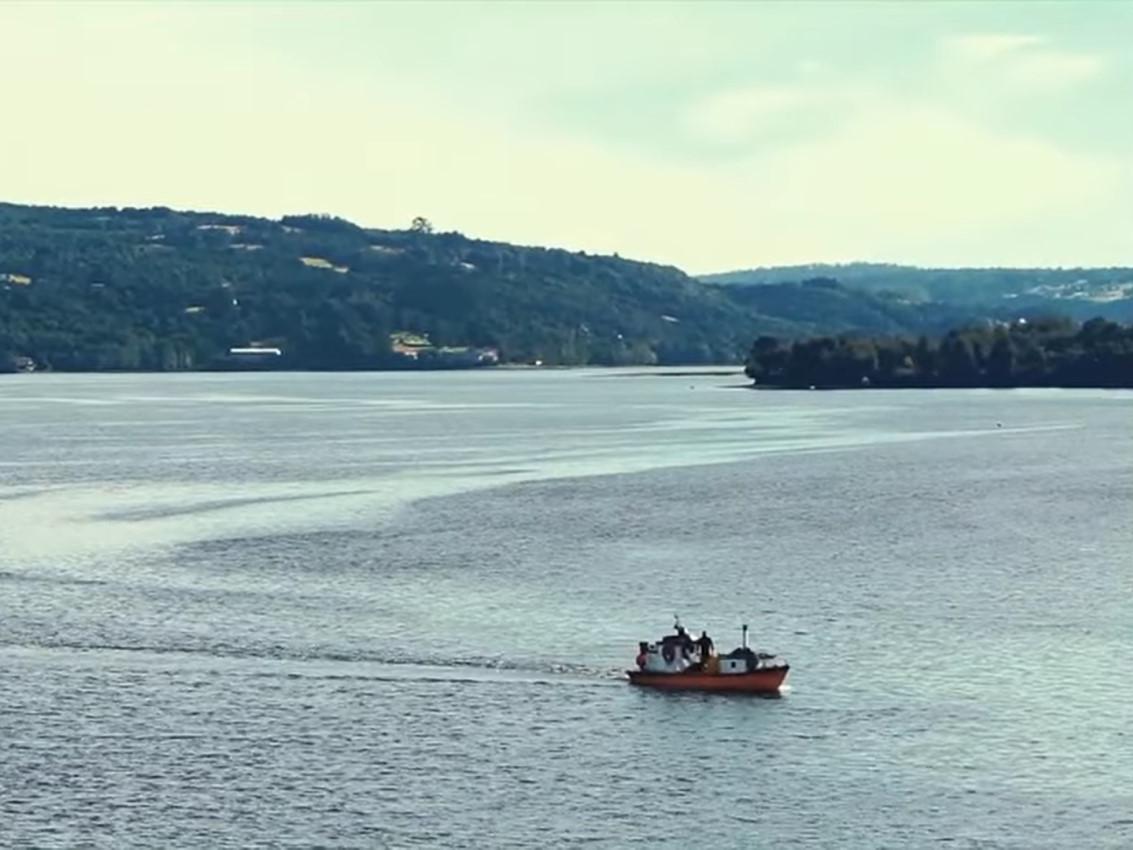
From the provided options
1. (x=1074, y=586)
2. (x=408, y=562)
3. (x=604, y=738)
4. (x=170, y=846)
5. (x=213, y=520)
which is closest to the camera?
(x=170, y=846)

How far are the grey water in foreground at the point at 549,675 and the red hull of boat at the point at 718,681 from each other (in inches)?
34.3

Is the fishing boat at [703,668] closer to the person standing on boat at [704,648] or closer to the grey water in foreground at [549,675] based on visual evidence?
the person standing on boat at [704,648]

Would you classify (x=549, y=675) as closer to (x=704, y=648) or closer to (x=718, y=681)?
(x=704, y=648)

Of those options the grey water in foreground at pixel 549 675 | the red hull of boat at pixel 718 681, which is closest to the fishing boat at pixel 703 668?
the red hull of boat at pixel 718 681

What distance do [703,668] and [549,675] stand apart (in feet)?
19.7

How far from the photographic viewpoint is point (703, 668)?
268ft

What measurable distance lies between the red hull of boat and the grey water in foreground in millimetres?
871

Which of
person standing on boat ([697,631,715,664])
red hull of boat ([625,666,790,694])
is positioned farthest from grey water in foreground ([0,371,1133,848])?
person standing on boat ([697,631,715,664])

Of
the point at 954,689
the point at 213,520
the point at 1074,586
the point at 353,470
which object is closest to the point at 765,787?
the point at 954,689

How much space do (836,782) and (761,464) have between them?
12088cm

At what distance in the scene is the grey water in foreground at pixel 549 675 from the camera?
62250mm

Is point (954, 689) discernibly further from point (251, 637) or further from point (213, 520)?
point (213, 520)

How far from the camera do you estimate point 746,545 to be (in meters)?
124

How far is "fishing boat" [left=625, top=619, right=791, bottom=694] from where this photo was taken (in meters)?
78.8
